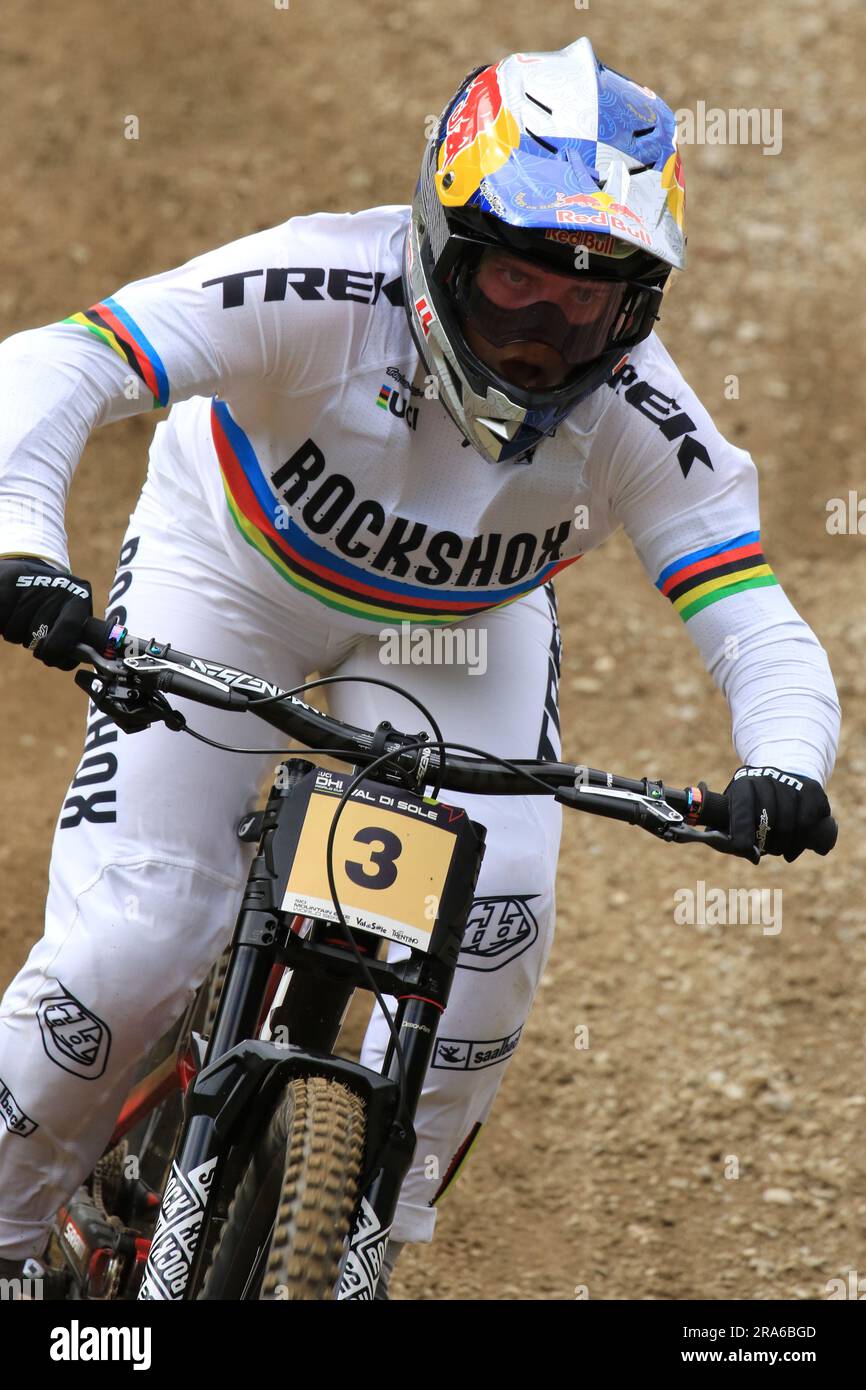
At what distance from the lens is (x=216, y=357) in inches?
138

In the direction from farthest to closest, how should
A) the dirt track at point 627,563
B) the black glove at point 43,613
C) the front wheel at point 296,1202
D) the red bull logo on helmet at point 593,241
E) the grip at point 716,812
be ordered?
the dirt track at point 627,563 < the red bull logo on helmet at point 593,241 < the grip at point 716,812 < the black glove at point 43,613 < the front wheel at point 296,1202

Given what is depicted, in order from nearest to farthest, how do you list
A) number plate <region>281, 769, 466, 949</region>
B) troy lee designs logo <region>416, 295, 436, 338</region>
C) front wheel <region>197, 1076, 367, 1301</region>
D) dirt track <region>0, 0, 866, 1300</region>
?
1. front wheel <region>197, 1076, 367, 1301</region>
2. number plate <region>281, 769, 466, 949</region>
3. troy lee designs logo <region>416, 295, 436, 338</region>
4. dirt track <region>0, 0, 866, 1300</region>

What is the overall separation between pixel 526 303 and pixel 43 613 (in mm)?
1198

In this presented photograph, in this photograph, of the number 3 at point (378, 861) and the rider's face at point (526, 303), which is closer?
the number 3 at point (378, 861)

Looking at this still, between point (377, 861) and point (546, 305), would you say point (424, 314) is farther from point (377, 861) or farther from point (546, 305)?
point (377, 861)

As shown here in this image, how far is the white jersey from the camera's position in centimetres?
345

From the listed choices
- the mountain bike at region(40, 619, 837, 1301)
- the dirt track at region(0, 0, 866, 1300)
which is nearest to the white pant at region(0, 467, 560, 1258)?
the mountain bike at region(40, 619, 837, 1301)

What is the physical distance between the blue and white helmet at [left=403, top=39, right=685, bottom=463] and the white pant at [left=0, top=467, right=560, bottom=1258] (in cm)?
66

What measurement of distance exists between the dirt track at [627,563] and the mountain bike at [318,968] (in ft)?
7.66

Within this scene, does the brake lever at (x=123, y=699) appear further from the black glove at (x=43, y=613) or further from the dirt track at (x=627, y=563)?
the dirt track at (x=627, y=563)

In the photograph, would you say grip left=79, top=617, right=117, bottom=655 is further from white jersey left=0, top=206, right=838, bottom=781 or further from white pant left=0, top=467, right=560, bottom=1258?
white pant left=0, top=467, right=560, bottom=1258

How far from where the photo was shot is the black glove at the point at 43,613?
2.80 metres

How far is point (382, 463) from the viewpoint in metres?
3.70

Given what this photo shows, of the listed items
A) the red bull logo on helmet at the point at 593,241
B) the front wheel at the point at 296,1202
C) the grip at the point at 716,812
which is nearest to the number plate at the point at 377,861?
the front wheel at the point at 296,1202
